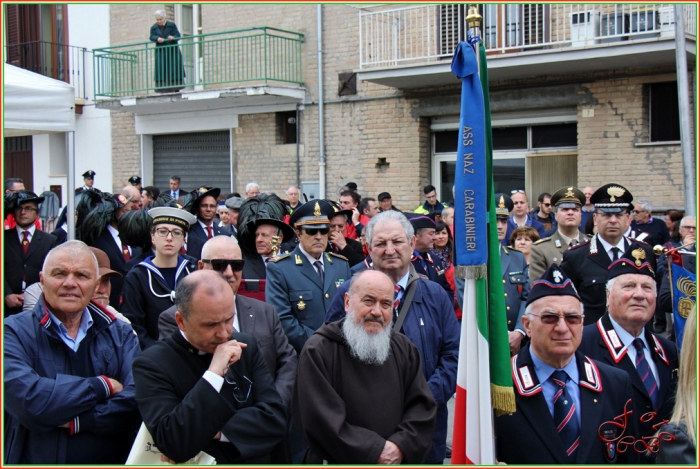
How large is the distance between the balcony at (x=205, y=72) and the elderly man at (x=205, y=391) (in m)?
12.3

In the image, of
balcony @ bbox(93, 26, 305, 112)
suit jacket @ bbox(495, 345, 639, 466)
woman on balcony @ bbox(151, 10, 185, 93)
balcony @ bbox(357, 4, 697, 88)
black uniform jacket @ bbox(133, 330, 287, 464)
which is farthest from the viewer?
woman on balcony @ bbox(151, 10, 185, 93)

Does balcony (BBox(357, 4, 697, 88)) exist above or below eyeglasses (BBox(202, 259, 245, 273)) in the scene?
above

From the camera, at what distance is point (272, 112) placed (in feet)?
53.2

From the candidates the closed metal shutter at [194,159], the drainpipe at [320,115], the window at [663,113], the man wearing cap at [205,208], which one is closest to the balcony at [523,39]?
the window at [663,113]

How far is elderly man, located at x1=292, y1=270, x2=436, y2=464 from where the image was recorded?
325cm

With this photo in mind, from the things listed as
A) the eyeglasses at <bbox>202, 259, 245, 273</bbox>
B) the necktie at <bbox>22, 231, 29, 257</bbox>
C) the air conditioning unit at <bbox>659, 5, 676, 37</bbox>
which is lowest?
the eyeglasses at <bbox>202, 259, 245, 273</bbox>

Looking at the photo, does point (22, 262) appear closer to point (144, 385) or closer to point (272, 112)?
point (144, 385)

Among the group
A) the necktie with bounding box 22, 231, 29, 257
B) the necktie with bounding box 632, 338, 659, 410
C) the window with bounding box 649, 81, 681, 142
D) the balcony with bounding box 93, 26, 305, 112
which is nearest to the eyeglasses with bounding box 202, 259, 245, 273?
the necktie with bounding box 632, 338, 659, 410

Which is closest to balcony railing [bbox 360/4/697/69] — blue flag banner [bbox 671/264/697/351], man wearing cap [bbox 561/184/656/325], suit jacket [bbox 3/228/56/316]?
man wearing cap [bbox 561/184/656/325]

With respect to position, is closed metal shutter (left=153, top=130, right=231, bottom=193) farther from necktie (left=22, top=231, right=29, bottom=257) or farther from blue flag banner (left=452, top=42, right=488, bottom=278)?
blue flag banner (left=452, top=42, right=488, bottom=278)

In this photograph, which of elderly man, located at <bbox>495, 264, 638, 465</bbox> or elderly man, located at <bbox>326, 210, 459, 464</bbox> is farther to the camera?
elderly man, located at <bbox>326, 210, 459, 464</bbox>

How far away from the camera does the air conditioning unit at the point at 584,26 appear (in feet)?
39.3

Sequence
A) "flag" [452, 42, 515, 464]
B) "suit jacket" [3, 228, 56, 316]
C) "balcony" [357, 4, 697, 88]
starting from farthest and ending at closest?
"balcony" [357, 4, 697, 88], "suit jacket" [3, 228, 56, 316], "flag" [452, 42, 515, 464]

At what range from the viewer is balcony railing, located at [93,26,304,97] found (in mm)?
15844
